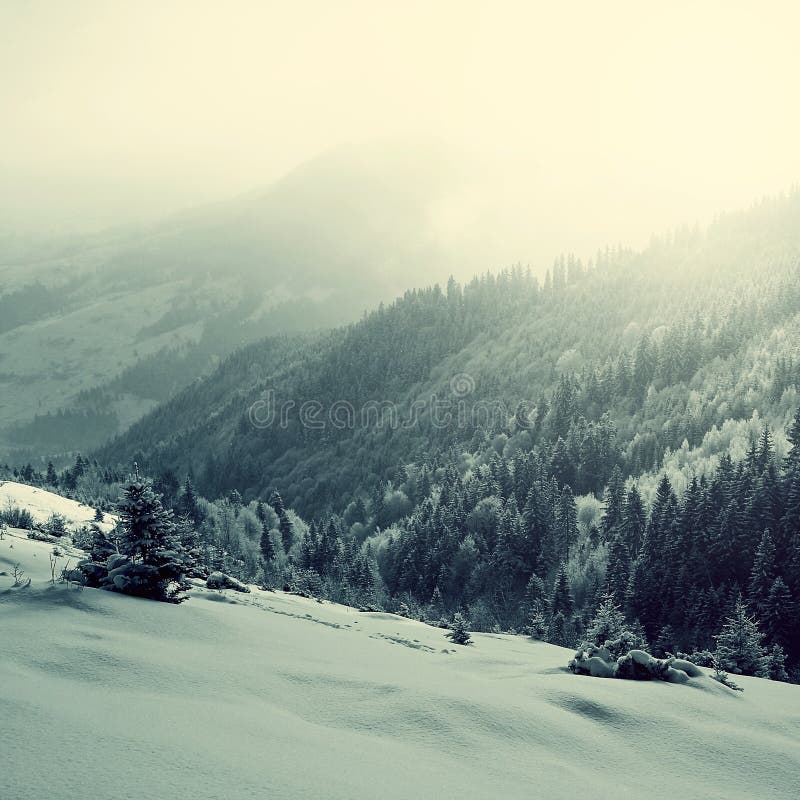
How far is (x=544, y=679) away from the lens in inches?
472

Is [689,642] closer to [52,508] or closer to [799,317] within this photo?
[52,508]

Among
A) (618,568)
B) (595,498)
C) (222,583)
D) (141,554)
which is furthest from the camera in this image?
(595,498)

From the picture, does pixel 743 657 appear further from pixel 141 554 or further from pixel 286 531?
pixel 286 531

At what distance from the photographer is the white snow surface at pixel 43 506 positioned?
40500 mm

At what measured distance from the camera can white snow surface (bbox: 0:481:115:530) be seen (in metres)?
40.5

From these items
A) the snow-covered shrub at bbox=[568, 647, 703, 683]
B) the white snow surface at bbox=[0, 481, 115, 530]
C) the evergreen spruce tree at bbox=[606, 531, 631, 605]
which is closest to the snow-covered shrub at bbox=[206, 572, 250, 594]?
the snow-covered shrub at bbox=[568, 647, 703, 683]

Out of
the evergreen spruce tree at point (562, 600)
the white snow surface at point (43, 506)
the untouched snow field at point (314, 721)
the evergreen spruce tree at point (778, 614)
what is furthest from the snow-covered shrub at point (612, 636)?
the white snow surface at point (43, 506)

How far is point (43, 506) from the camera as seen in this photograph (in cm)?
4459

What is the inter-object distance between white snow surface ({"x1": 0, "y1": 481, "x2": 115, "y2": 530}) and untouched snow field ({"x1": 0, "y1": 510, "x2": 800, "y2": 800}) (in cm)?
3074

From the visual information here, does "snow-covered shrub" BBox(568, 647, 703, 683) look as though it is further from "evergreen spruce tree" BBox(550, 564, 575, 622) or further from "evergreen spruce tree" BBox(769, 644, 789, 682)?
"evergreen spruce tree" BBox(550, 564, 575, 622)

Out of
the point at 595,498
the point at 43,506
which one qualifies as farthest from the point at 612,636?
the point at 595,498

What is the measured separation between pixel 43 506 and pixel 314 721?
139 feet

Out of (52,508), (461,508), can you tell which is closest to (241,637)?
(52,508)

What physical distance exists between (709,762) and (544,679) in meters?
3.47
